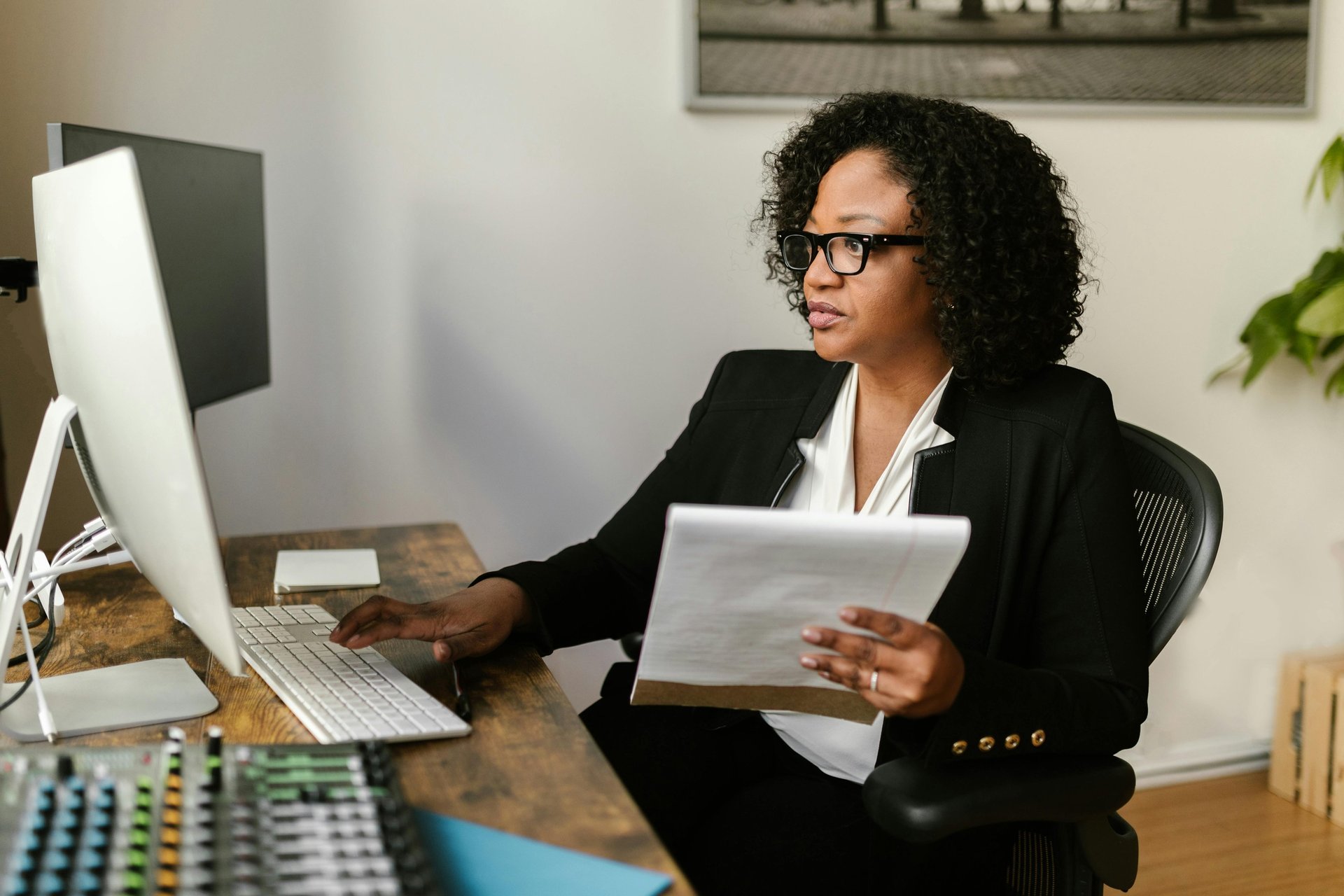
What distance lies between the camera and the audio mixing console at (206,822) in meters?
0.61

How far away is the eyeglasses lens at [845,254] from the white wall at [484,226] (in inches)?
33.5

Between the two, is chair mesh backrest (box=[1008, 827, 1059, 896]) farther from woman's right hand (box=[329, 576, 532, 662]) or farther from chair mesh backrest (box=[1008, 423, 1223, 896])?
woman's right hand (box=[329, 576, 532, 662])

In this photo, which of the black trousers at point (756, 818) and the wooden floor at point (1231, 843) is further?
the wooden floor at point (1231, 843)

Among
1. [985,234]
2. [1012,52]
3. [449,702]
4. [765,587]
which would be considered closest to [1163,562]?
[985,234]

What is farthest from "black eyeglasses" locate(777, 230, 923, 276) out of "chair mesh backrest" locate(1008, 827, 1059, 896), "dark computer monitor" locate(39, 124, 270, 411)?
"dark computer monitor" locate(39, 124, 270, 411)

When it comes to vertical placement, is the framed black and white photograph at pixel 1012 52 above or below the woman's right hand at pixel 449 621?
above

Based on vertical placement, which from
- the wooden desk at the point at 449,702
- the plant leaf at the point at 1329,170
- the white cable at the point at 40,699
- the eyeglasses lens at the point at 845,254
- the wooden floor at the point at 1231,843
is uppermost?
the plant leaf at the point at 1329,170

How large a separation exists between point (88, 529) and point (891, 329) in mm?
928

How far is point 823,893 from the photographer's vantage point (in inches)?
44.4

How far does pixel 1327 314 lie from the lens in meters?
2.25

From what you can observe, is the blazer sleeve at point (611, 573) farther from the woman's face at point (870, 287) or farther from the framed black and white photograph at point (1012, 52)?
the framed black and white photograph at point (1012, 52)

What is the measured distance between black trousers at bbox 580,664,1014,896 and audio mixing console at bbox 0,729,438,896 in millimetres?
539

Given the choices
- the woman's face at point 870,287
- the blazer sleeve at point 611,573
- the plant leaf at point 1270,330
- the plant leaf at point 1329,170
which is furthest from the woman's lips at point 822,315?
the plant leaf at point 1329,170

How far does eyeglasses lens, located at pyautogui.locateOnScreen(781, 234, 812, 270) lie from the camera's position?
1.38 meters
